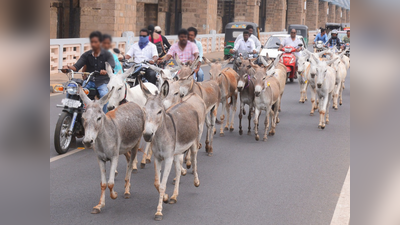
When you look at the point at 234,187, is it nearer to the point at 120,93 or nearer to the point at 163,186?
the point at 163,186

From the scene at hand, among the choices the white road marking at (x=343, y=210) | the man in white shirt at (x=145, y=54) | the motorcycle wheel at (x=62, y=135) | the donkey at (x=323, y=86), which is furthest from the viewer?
the donkey at (x=323, y=86)

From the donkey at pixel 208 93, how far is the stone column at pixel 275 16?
184 ft

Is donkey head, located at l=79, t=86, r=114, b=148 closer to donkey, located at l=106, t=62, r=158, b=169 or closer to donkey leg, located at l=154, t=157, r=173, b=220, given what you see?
donkey leg, located at l=154, t=157, r=173, b=220

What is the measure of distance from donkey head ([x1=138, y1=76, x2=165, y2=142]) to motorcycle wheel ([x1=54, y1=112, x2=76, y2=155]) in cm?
338

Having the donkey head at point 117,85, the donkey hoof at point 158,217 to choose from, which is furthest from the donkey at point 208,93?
the donkey hoof at point 158,217

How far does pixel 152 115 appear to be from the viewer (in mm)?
5789

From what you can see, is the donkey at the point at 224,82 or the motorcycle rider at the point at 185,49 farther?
the donkey at the point at 224,82

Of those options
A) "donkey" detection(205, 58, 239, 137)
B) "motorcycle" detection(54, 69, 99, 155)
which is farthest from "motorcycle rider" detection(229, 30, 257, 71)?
"motorcycle" detection(54, 69, 99, 155)

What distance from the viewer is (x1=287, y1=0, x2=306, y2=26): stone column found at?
74688 mm

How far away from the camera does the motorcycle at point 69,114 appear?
8844 millimetres

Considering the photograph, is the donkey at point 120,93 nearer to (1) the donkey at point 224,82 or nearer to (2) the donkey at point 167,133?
(2) the donkey at point 167,133

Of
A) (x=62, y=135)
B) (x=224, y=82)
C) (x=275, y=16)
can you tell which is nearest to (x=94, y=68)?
(x=62, y=135)

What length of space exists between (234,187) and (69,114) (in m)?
3.37
